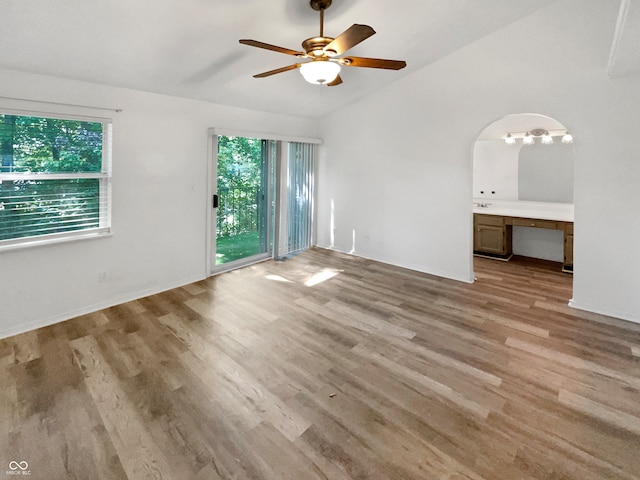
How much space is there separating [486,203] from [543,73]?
112 inches

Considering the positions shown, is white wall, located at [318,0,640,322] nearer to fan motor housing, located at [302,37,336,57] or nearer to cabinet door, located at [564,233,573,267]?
cabinet door, located at [564,233,573,267]

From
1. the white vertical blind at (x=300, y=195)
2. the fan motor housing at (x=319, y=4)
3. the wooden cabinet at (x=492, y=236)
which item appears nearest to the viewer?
the fan motor housing at (x=319, y=4)

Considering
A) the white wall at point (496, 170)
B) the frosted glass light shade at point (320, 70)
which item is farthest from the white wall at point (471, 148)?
the frosted glass light shade at point (320, 70)

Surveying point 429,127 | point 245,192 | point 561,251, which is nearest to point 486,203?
point 561,251

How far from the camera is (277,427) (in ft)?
6.23

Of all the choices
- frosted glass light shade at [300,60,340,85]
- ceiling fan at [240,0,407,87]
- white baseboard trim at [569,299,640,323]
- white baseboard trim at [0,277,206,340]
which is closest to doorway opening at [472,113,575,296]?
white baseboard trim at [569,299,640,323]

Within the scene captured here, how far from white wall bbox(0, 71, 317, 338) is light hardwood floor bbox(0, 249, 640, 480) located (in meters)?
0.31

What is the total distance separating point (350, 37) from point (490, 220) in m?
4.49

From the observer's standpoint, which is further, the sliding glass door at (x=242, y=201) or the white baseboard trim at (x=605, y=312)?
the sliding glass door at (x=242, y=201)

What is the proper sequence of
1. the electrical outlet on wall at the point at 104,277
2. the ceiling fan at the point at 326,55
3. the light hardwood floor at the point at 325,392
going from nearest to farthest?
the light hardwood floor at the point at 325,392 → the ceiling fan at the point at 326,55 → the electrical outlet on wall at the point at 104,277

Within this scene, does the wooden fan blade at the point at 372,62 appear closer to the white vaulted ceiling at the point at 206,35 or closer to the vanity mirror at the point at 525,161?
the white vaulted ceiling at the point at 206,35

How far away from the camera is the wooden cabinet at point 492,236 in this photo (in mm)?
5480

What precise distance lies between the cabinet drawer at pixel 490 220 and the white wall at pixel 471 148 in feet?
4.60

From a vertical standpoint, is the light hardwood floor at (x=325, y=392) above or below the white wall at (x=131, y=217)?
below
